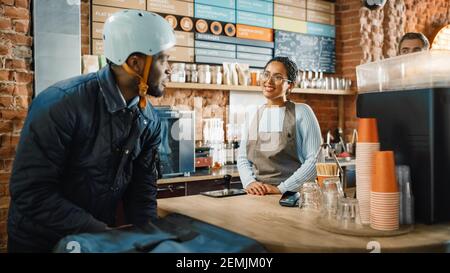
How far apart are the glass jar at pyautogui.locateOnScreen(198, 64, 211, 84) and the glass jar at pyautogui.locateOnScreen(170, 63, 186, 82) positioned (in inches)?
7.5

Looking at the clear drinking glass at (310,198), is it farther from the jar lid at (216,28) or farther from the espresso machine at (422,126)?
the jar lid at (216,28)

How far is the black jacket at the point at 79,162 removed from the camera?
170cm

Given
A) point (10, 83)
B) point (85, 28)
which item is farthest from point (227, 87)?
point (10, 83)

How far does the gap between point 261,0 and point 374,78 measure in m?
3.48

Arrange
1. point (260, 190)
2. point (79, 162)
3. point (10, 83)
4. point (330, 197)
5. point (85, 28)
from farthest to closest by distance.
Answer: point (85, 28) → point (10, 83) → point (260, 190) → point (79, 162) → point (330, 197)

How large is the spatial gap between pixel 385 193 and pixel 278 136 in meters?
1.50

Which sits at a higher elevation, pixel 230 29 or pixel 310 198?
pixel 230 29

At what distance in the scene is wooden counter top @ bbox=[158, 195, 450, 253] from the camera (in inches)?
53.2

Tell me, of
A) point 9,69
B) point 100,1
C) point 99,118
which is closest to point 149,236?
point 99,118

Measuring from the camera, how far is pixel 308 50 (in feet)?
18.2

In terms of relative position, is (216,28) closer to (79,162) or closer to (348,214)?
(79,162)

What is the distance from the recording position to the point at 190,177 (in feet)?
12.6

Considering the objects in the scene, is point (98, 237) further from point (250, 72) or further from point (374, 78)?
point (250, 72)

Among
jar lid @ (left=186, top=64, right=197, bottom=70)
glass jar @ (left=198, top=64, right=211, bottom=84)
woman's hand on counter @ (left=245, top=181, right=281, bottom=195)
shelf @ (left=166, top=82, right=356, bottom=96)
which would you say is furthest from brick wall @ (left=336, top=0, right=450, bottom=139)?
woman's hand on counter @ (left=245, top=181, right=281, bottom=195)
